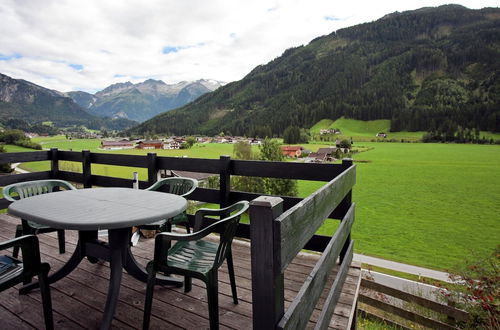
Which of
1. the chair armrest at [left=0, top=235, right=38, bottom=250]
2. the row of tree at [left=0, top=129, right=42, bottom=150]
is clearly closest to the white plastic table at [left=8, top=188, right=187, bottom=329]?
the chair armrest at [left=0, top=235, right=38, bottom=250]

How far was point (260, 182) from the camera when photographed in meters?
31.9

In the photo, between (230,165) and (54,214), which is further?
(230,165)

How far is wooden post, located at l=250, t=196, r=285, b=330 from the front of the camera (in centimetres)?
95

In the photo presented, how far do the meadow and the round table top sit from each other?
13119 millimetres

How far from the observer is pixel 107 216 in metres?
2.03

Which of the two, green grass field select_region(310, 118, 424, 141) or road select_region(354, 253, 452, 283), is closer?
road select_region(354, 253, 452, 283)

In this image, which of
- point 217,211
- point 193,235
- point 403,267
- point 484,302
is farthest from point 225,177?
point 403,267

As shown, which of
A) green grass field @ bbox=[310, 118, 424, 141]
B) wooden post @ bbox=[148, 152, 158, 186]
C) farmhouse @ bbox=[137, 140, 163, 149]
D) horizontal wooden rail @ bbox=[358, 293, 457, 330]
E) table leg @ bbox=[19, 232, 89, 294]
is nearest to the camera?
table leg @ bbox=[19, 232, 89, 294]

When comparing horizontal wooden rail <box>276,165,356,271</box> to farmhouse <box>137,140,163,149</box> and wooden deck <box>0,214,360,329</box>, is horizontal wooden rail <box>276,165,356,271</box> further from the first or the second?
farmhouse <box>137,140,163,149</box>

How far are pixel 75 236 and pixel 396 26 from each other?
24246cm

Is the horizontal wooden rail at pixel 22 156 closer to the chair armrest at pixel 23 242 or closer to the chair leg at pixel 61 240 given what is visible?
the chair leg at pixel 61 240

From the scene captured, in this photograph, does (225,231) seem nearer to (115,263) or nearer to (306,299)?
(306,299)

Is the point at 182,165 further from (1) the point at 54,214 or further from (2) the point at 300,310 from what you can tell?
(2) the point at 300,310

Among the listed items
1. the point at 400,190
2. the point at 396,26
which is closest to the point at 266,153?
the point at 400,190
